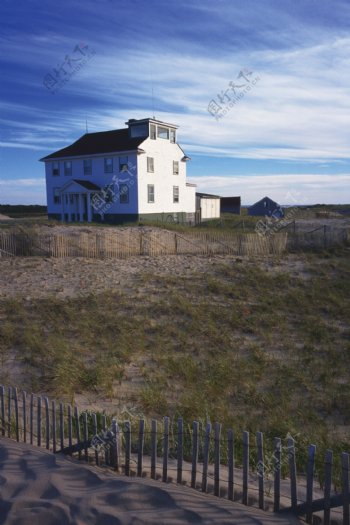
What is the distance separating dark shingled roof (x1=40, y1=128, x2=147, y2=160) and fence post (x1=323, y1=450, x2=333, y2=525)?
32328 mm

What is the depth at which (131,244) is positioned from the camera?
21.8 metres

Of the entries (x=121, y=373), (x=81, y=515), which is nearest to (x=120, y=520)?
(x=81, y=515)

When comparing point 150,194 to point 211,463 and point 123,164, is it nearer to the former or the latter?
point 123,164

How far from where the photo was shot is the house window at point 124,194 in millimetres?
35375

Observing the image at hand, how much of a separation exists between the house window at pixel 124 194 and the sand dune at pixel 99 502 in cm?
3145

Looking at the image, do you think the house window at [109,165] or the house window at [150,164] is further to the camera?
the house window at [109,165]

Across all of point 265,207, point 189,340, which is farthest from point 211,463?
point 265,207

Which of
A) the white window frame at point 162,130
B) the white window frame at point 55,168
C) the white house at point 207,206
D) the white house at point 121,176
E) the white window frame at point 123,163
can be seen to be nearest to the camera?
the white window frame at point 123,163

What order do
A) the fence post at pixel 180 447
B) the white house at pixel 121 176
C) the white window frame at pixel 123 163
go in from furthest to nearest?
the white house at pixel 121 176
the white window frame at pixel 123 163
the fence post at pixel 180 447

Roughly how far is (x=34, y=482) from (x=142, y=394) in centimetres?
343

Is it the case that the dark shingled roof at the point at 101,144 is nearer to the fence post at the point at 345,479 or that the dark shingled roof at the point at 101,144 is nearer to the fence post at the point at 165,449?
the fence post at the point at 165,449

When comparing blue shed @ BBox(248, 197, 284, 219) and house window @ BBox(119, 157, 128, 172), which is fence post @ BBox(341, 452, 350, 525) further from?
blue shed @ BBox(248, 197, 284, 219)

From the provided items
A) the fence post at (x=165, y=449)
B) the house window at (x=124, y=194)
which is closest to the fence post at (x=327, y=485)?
the fence post at (x=165, y=449)

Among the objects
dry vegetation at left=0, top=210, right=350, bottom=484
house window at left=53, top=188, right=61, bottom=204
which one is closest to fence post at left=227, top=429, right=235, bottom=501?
dry vegetation at left=0, top=210, right=350, bottom=484
